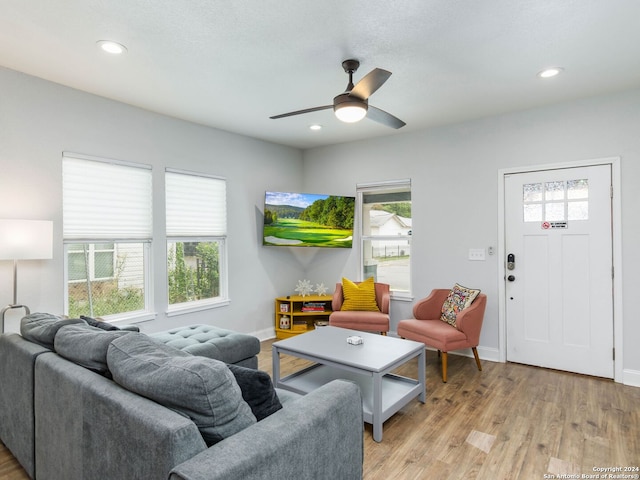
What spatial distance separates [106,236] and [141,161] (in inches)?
32.2

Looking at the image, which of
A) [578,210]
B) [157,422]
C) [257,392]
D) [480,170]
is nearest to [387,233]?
[480,170]

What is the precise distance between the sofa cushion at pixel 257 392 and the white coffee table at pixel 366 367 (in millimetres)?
1130

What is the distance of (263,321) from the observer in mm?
4992

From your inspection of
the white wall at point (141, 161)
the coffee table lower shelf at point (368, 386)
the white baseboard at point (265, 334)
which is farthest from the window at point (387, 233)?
the coffee table lower shelf at point (368, 386)

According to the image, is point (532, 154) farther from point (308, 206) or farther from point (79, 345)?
point (79, 345)

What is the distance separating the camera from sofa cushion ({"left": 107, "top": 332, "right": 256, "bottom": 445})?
125 cm

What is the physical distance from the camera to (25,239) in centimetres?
262

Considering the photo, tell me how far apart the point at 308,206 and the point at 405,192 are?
4.20ft

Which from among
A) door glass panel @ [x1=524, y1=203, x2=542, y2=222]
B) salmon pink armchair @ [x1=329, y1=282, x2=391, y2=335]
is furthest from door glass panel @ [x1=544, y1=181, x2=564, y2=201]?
salmon pink armchair @ [x1=329, y1=282, x2=391, y2=335]

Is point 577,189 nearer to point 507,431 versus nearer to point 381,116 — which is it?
point 381,116

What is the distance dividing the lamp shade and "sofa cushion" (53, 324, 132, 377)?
1007mm

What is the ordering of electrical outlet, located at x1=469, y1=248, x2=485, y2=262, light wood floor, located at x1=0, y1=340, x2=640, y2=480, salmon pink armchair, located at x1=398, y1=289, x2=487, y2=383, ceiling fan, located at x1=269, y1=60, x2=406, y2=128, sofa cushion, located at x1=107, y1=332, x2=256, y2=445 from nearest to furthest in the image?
sofa cushion, located at x1=107, y1=332, x2=256, y2=445, light wood floor, located at x1=0, y1=340, x2=640, y2=480, ceiling fan, located at x1=269, y1=60, x2=406, y2=128, salmon pink armchair, located at x1=398, y1=289, x2=487, y2=383, electrical outlet, located at x1=469, y1=248, x2=485, y2=262

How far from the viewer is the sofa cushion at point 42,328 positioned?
2051 millimetres

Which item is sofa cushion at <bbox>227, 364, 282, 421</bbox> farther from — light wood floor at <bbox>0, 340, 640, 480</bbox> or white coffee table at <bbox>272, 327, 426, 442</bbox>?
white coffee table at <bbox>272, 327, 426, 442</bbox>
